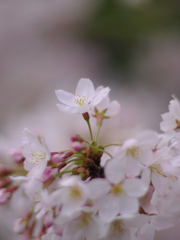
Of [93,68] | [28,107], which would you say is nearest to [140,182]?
[28,107]

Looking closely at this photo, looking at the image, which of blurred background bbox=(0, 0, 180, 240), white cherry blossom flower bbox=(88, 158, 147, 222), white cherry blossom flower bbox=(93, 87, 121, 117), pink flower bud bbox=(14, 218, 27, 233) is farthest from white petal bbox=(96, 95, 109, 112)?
blurred background bbox=(0, 0, 180, 240)

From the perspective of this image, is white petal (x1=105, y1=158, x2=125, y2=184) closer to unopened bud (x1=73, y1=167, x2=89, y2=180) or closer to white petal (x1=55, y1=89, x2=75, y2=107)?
unopened bud (x1=73, y1=167, x2=89, y2=180)

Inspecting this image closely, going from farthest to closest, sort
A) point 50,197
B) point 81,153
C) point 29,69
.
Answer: point 29,69, point 81,153, point 50,197

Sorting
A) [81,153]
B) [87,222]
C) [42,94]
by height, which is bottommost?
[87,222]

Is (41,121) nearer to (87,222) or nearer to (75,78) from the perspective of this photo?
(75,78)

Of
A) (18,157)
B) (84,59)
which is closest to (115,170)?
(18,157)

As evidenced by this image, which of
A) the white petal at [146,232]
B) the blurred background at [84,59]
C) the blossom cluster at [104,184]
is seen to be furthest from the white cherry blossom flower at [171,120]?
the blurred background at [84,59]

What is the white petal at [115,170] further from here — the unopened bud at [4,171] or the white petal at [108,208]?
the unopened bud at [4,171]

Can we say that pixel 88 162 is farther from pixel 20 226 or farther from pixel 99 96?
pixel 20 226
